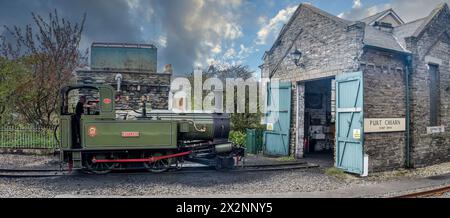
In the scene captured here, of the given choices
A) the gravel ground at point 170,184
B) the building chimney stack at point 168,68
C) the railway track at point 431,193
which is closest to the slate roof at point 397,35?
the railway track at point 431,193

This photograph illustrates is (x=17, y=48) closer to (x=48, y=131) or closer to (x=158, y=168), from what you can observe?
(x=48, y=131)

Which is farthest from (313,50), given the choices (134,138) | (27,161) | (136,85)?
(27,161)

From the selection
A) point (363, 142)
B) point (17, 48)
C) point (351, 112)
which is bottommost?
point (363, 142)

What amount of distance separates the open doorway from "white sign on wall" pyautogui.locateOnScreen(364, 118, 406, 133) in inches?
147

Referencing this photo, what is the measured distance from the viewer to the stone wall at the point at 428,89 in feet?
33.1

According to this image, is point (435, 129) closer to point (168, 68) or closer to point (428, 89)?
point (428, 89)

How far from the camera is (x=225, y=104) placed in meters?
15.9

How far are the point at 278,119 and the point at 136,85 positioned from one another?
256 inches

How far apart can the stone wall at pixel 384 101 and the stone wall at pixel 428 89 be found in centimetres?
47

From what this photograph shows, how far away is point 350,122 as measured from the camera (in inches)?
360

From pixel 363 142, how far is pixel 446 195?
2447mm

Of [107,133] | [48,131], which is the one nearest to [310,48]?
[107,133]

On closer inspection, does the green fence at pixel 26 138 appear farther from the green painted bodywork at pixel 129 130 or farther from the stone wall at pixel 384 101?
the stone wall at pixel 384 101

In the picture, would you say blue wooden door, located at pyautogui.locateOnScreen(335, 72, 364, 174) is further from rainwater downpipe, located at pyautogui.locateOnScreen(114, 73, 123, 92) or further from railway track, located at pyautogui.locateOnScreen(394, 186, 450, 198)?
rainwater downpipe, located at pyautogui.locateOnScreen(114, 73, 123, 92)
